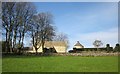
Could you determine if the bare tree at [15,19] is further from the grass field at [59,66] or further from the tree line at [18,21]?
the grass field at [59,66]

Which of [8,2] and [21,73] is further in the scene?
[8,2]

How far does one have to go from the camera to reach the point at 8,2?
43781 mm

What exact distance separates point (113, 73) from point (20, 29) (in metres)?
38.6

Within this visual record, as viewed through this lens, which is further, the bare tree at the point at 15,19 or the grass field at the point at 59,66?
the bare tree at the point at 15,19

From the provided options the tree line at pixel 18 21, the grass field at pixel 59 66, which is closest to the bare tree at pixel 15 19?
the tree line at pixel 18 21

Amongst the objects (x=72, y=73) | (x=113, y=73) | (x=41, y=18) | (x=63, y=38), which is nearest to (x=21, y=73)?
(x=72, y=73)

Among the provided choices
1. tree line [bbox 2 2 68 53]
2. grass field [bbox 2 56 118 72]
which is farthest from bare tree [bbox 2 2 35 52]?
grass field [bbox 2 56 118 72]

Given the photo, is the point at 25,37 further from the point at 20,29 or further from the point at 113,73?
the point at 113,73

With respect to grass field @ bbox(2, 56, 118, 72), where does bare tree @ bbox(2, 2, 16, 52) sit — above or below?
above

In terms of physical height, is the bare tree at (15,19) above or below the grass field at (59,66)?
above

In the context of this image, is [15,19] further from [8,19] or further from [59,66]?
Result: [59,66]

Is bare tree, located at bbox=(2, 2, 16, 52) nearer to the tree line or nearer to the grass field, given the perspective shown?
the tree line

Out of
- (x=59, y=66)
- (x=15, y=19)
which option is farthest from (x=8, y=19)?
(x=59, y=66)

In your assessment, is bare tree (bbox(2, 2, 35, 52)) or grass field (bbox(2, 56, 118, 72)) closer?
grass field (bbox(2, 56, 118, 72))
